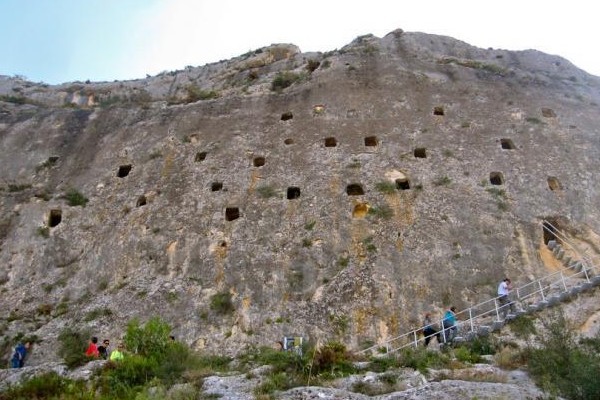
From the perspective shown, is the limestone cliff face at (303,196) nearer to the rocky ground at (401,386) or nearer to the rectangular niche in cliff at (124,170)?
the rectangular niche in cliff at (124,170)

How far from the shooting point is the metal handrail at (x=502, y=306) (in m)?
16.0

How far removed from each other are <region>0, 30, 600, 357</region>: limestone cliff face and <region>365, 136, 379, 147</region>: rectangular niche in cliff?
0.66 ft

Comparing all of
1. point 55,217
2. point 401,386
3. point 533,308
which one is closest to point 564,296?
point 533,308

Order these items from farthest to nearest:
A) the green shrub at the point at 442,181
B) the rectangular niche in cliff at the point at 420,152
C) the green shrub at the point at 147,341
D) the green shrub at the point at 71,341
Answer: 1. the rectangular niche in cliff at the point at 420,152
2. the green shrub at the point at 442,181
3. the green shrub at the point at 71,341
4. the green shrub at the point at 147,341

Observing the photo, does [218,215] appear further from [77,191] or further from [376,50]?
[376,50]

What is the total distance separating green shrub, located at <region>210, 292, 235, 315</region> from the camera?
18.5m

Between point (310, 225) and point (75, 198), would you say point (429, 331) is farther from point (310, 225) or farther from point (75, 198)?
point (75, 198)

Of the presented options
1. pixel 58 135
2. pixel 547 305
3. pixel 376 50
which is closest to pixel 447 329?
pixel 547 305

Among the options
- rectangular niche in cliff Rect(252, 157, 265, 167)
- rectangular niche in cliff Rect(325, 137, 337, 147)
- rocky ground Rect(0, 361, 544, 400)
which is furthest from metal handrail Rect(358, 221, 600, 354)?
rectangular niche in cliff Rect(252, 157, 265, 167)

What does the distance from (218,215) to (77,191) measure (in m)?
6.17

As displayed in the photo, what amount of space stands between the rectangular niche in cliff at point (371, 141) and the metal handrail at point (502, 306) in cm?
809

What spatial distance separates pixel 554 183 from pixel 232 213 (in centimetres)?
1067

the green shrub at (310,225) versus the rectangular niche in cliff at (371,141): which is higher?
the rectangular niche in cliff at (371,141)

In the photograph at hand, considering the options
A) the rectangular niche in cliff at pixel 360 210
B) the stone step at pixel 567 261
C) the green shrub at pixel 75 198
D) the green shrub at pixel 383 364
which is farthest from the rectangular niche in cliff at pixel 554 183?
the green shrub at pixel 75 198
